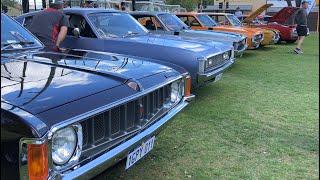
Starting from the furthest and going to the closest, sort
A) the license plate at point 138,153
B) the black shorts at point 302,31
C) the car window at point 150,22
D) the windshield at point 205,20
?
the black shorts at point 302,31, the windshield at point 205,20, the car window at point 150,22, the license plate at point 138,153

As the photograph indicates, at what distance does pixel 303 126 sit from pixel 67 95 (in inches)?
154

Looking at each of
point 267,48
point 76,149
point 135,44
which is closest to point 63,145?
point 76,149

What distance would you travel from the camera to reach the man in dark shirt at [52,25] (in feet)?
21.8

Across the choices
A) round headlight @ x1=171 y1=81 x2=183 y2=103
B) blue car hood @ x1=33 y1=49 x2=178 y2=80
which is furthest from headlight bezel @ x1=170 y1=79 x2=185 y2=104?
blue car hood @ x1=33 y1=49 x2=178 y2=80

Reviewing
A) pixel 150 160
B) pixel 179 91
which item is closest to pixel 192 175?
pixel 150 160

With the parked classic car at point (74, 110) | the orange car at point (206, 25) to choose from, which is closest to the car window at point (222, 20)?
the orange car at point (206, 25)

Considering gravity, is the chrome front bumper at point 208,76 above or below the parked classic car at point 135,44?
below

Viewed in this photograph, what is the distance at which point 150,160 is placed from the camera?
447 centimetres

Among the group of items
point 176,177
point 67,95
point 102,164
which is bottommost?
point 176,177

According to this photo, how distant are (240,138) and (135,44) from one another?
2482 mm

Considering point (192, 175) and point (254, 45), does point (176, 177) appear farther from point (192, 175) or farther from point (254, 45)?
point (254, 45)

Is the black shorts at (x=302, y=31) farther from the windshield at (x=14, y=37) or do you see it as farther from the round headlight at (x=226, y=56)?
the windshield at (x=14, y=37)

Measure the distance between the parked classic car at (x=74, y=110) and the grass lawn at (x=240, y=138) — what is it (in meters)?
0.36

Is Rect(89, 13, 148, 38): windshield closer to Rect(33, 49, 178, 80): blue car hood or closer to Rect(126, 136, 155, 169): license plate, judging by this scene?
Rect(33, 49, 178, 80): blue car hood
